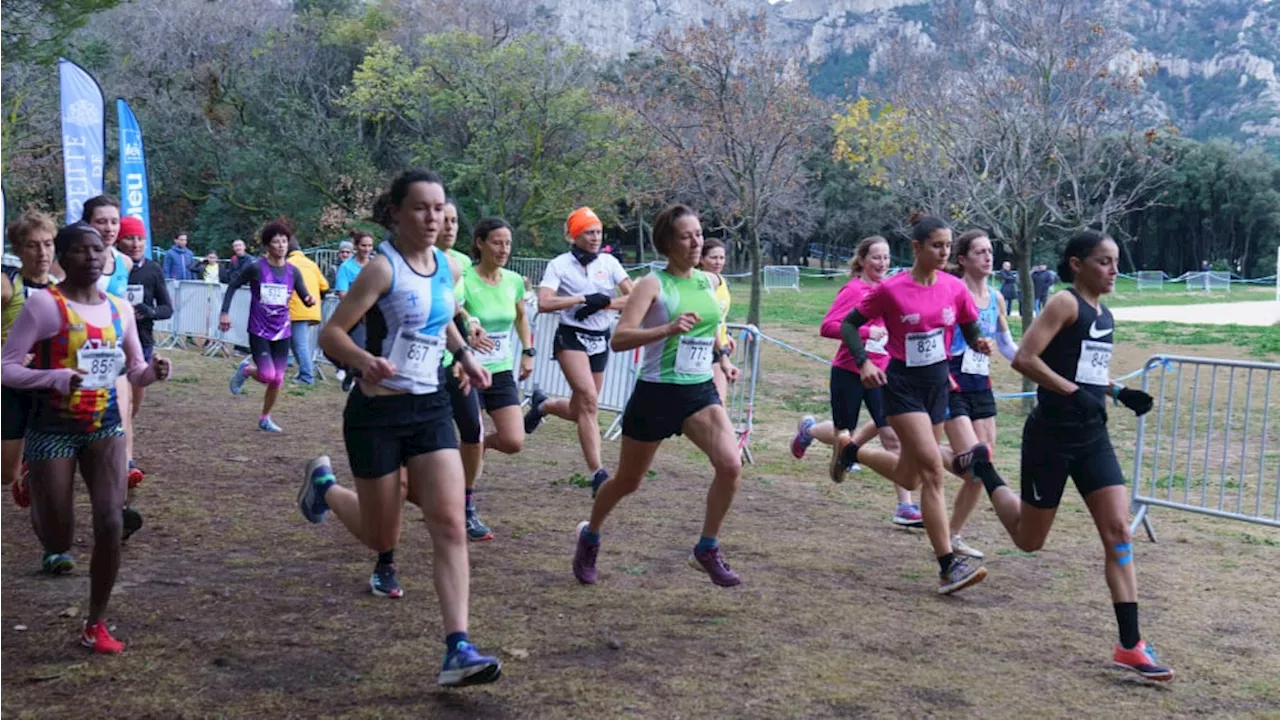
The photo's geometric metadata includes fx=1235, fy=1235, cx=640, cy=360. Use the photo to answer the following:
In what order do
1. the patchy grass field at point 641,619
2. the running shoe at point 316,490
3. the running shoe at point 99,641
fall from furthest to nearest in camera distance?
the running shoe at point 316,490 < the running shoe at point 99,641 < the patchy grass field at point 641,619

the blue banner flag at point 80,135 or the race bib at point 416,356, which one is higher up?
the blue banner flag at point 80,135

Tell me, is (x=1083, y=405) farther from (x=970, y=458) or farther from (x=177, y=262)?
(x=177, y=262)

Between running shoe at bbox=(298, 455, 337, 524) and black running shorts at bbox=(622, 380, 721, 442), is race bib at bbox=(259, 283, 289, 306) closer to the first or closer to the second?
running shoe at bbox=(298, 455, 337, 524)

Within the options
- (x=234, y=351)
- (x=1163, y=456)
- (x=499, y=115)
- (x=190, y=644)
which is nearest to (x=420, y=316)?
(x=190, y=644)

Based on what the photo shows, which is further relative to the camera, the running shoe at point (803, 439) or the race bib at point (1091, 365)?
the running shoe at point (803, 439)

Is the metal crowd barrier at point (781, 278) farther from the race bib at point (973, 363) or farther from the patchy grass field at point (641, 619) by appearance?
the race bib at point (973, 363)

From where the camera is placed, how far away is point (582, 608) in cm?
588

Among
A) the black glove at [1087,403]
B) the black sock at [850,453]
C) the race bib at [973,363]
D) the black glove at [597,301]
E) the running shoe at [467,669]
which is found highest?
the black glove at [597,301]

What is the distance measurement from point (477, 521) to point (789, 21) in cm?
18476

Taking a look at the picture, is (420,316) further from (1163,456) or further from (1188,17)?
(1188,17)

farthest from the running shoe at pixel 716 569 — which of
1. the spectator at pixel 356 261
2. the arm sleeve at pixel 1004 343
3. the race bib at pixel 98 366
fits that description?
the spectator at pixel 356 261

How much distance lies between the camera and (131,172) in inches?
706

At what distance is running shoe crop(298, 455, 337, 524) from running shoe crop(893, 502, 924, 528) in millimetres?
4353

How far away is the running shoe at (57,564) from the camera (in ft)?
20.3
